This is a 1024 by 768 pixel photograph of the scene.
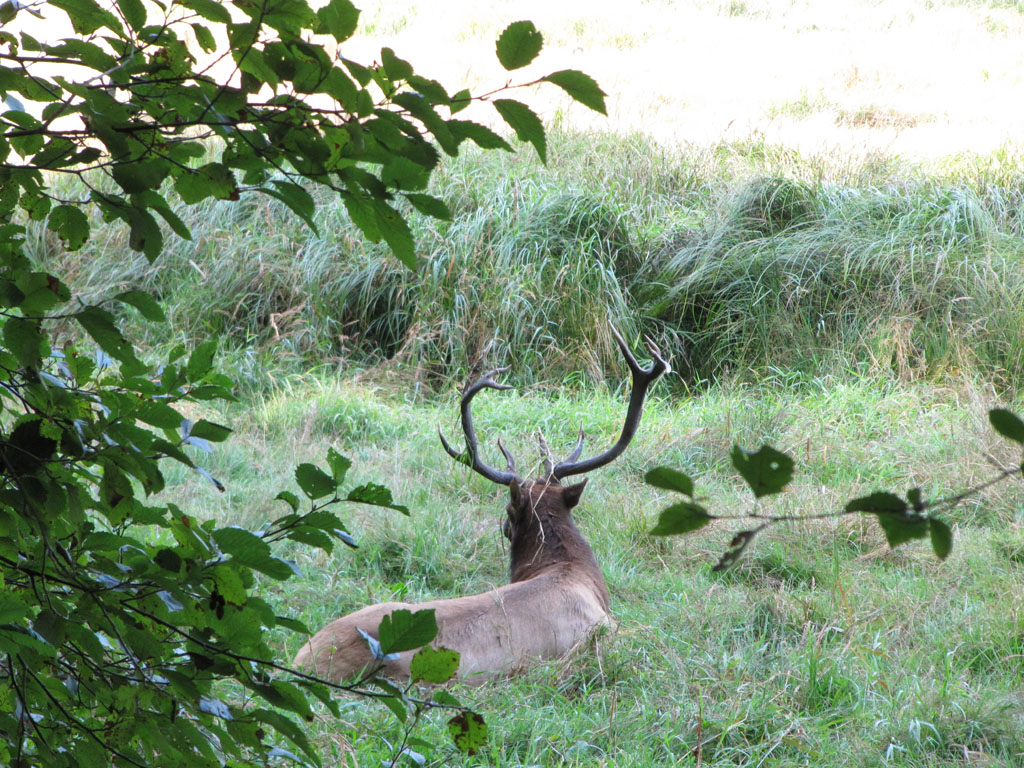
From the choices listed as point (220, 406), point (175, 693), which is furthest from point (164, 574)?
point (220, 406)

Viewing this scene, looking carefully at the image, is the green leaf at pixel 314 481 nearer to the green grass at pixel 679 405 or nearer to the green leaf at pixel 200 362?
the green leaf at pixel 200 362

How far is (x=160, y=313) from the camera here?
4.87 ft

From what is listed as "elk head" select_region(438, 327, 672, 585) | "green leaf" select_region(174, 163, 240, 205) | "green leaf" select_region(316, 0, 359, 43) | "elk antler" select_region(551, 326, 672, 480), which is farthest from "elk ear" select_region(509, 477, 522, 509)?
"green leaf" select_region(316, 0, 359, 43)

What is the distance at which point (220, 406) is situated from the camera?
6.89 meters

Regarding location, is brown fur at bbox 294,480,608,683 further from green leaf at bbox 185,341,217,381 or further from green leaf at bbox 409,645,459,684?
green leaf at bbox 409,645,459,684

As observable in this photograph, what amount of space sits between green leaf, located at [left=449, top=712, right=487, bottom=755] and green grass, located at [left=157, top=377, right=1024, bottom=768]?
1.56 meters

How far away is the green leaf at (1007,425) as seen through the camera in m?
0.80

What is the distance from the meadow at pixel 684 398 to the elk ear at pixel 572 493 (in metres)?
0.45

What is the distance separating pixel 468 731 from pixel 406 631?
0.18 meters

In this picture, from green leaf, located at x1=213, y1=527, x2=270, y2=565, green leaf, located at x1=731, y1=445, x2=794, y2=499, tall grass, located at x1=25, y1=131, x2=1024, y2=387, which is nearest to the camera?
green leaf, located at x1=731, y1=445, x2=794, y2=499

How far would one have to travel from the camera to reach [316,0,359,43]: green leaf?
47.3 inches

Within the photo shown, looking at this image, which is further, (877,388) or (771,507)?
(877,388)

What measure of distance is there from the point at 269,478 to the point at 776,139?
7.05 meters

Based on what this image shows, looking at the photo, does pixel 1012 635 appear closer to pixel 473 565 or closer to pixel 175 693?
pixel 473 565
